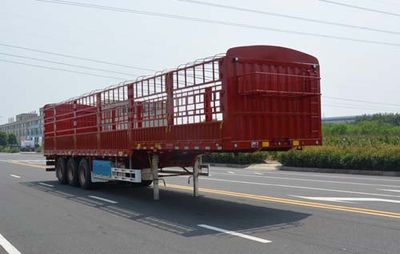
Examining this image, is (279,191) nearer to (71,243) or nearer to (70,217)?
(70,217)

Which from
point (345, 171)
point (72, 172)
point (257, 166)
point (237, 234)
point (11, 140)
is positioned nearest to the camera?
point (237, 234)

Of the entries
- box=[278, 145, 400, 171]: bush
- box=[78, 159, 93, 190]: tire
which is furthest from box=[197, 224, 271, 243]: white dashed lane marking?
box=[278, 145, 400, 171]: bush

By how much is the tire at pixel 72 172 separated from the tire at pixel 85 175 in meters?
0.35

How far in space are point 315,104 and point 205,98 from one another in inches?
106

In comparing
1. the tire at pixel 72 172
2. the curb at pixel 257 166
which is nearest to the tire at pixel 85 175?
the tire at pixel 72 172

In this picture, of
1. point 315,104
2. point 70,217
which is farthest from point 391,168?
point 70,217

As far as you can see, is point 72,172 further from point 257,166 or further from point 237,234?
point 257,166

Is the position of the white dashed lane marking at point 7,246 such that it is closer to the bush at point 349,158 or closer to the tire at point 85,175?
the tire at point 85,175

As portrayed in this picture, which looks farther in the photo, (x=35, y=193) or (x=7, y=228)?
(x=35, y=193)

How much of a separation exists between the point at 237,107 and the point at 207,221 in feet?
7.84

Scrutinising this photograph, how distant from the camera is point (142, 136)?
1460 centimetres

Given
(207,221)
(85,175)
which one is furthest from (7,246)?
(85,175)

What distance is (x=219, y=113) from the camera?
11539 millimetres

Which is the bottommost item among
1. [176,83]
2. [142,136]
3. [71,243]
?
[71,243]
